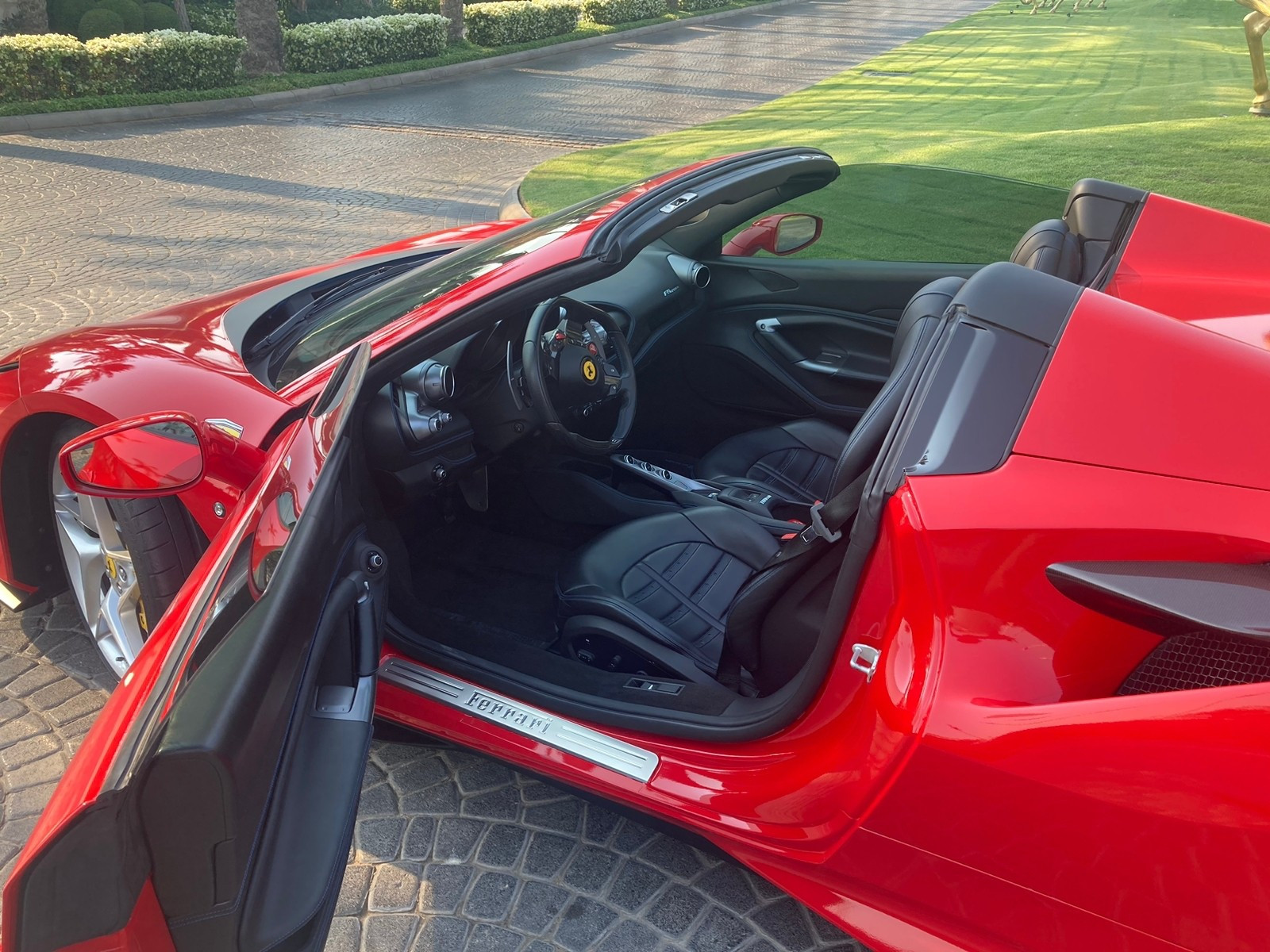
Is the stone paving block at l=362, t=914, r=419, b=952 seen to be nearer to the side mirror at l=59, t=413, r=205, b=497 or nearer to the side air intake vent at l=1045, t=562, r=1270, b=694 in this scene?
the side mirror at l=59, t=413, r=205, b=497

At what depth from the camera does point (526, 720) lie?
210 centimetres

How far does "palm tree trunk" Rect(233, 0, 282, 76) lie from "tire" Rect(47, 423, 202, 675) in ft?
44.0

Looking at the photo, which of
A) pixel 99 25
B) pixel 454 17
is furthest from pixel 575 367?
pixel 99 25

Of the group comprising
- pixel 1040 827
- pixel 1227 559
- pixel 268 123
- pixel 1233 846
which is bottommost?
pixel 268 123

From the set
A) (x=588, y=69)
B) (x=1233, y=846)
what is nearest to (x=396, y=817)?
(x=1233, y=846)

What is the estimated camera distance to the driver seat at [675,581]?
92.3 inches

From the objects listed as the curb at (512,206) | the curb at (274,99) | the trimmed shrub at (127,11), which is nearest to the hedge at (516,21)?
the curb at (274,99)

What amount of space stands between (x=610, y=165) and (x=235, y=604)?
8.22 metres

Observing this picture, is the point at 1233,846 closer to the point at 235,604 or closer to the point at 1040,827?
the point at 1040,827

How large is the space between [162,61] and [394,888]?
13535 mm

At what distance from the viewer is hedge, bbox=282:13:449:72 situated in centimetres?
1432

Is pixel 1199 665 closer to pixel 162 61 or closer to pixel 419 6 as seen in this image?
pixel 162 61

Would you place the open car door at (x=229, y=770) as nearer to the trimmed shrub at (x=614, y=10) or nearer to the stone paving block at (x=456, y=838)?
the stone paving block at (x=456, y=838)

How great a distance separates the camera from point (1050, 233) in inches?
94.2
